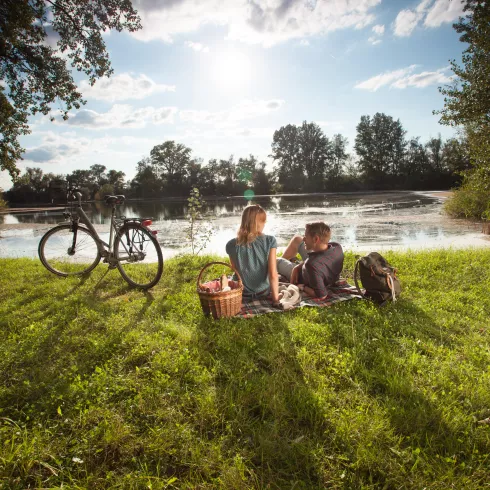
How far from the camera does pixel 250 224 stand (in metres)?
3.68

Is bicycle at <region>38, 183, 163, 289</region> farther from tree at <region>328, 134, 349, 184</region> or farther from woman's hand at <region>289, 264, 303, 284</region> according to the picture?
tree at <region>328, 134, 349, 184</region>

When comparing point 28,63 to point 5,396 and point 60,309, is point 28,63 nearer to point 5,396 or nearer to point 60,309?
point 60,309

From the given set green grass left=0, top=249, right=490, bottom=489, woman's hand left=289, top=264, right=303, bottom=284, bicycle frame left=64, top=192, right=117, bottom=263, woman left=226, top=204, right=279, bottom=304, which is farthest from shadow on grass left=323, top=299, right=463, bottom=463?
bicycle frame left=64, top=192, right=117, bottom=263

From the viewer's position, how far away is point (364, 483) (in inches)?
61.7

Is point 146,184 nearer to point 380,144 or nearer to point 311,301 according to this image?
point 380,144

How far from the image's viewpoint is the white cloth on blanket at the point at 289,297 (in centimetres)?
364

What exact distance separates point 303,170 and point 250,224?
58.0 meters

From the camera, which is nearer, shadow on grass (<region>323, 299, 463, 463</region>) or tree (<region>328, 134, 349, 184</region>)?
shadow on grass (<region>323, 299, 463, 463</region>)

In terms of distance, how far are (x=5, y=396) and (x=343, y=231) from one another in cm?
940

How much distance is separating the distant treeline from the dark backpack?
44.1 metres

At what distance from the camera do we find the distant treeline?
47938mm

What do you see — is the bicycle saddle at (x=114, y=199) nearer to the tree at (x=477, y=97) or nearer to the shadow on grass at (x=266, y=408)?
the shadow on grass at (x=266, y=408)

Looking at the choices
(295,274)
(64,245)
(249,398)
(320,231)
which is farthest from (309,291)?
(64,245)

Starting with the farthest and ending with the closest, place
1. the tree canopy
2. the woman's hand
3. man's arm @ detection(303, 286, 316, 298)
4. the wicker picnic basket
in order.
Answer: the tree canopy, the woman's hand, man's arm @ detection(303, 286, 316, 298), the wicker picnic basket
